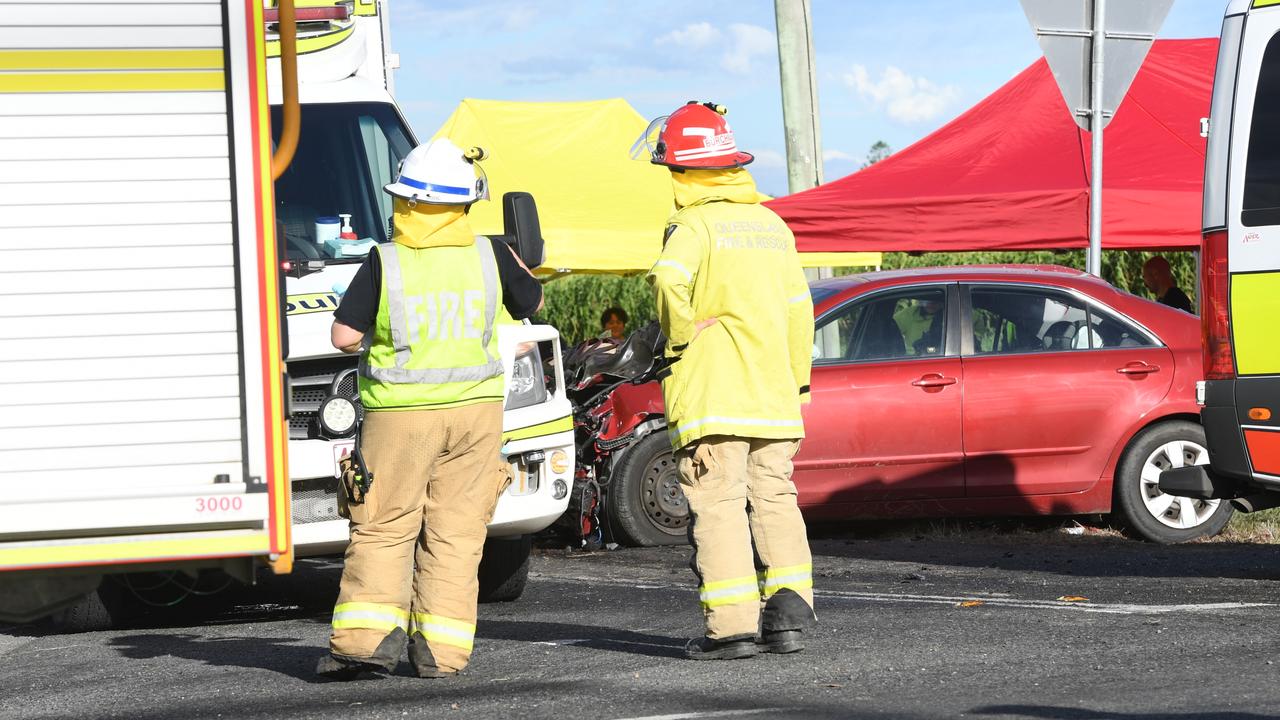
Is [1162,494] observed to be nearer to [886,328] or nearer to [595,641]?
[886,328]

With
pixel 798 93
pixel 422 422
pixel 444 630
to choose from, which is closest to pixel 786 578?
pixel 444 630

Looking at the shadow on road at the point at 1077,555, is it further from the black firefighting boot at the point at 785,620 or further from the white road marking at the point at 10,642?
the white road marking at the point at 10,642

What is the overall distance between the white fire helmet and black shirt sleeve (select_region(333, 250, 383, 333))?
268 mm

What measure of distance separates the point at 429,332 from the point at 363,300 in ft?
0.82

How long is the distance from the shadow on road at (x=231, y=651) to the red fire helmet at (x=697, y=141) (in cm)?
229

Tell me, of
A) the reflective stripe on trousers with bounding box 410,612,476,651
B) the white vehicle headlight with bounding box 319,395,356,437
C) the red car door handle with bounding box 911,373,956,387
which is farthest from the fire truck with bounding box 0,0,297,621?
the red car door handle with bounding box 911,373,956,387

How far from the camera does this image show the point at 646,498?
10688 millimetres

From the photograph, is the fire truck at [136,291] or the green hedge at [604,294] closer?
the fire truck at [136,291]

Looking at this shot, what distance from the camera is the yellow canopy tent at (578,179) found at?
1578 cm

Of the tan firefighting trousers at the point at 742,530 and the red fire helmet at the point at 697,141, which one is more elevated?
the red fire helmet at the point at 697,141

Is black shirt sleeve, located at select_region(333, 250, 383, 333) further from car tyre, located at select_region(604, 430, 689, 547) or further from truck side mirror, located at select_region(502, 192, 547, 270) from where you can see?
car tyre, located at select_region(604, 430, 689, 547)

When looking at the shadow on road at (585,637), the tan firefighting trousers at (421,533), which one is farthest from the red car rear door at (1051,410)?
the tan firefighting trousers at (421,533)

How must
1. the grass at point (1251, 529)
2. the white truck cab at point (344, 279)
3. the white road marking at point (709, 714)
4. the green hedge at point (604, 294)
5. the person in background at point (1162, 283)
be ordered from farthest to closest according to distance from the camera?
the green hedge at point (604, 294) < the person in background at point (1162, 283) < the grass at point (1251, 529) < the white truck cab at point (344, 279) < the white road marking at point (709, 714)

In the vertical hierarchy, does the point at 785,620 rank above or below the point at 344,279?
below
